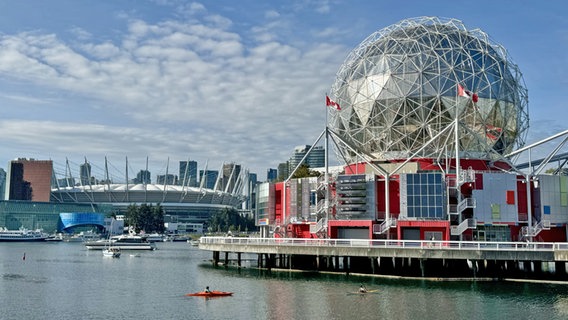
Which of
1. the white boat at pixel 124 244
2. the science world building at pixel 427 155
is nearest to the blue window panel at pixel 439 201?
the science world building at pixel 427 155

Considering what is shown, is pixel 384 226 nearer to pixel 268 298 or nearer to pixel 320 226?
pixel 320 226

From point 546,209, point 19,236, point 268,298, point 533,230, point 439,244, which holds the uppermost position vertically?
point 546,209

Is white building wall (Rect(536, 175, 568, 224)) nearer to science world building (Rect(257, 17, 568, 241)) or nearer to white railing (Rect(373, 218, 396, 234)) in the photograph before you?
science world building (Rect(257, 17, 568, 241))

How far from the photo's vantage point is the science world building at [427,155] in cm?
6206

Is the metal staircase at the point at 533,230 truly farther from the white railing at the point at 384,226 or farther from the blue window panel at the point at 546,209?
the white railing at the point at 384,226

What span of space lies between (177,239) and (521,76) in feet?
464

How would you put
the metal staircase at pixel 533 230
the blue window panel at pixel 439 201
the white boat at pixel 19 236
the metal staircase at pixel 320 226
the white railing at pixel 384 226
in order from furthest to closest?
the white boat at pixel 19 236 < the metal staircase at pixel 320 226 < the white railing at pixel 384 226 < the metal staircase at pixel 533 230 < the blue window panel at pixel 439 201

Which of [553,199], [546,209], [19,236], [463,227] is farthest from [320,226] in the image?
[19,236]

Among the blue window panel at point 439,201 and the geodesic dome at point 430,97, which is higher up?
the geodesic dome at point 430,97

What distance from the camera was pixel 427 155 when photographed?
232 ft

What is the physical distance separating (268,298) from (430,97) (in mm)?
35454

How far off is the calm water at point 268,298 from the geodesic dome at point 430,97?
20.8 m

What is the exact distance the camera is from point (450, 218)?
6178 centimetres

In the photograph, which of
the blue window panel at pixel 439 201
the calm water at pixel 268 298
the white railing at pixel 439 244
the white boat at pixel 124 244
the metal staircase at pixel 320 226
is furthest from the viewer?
the white boat at pixel 124 244
